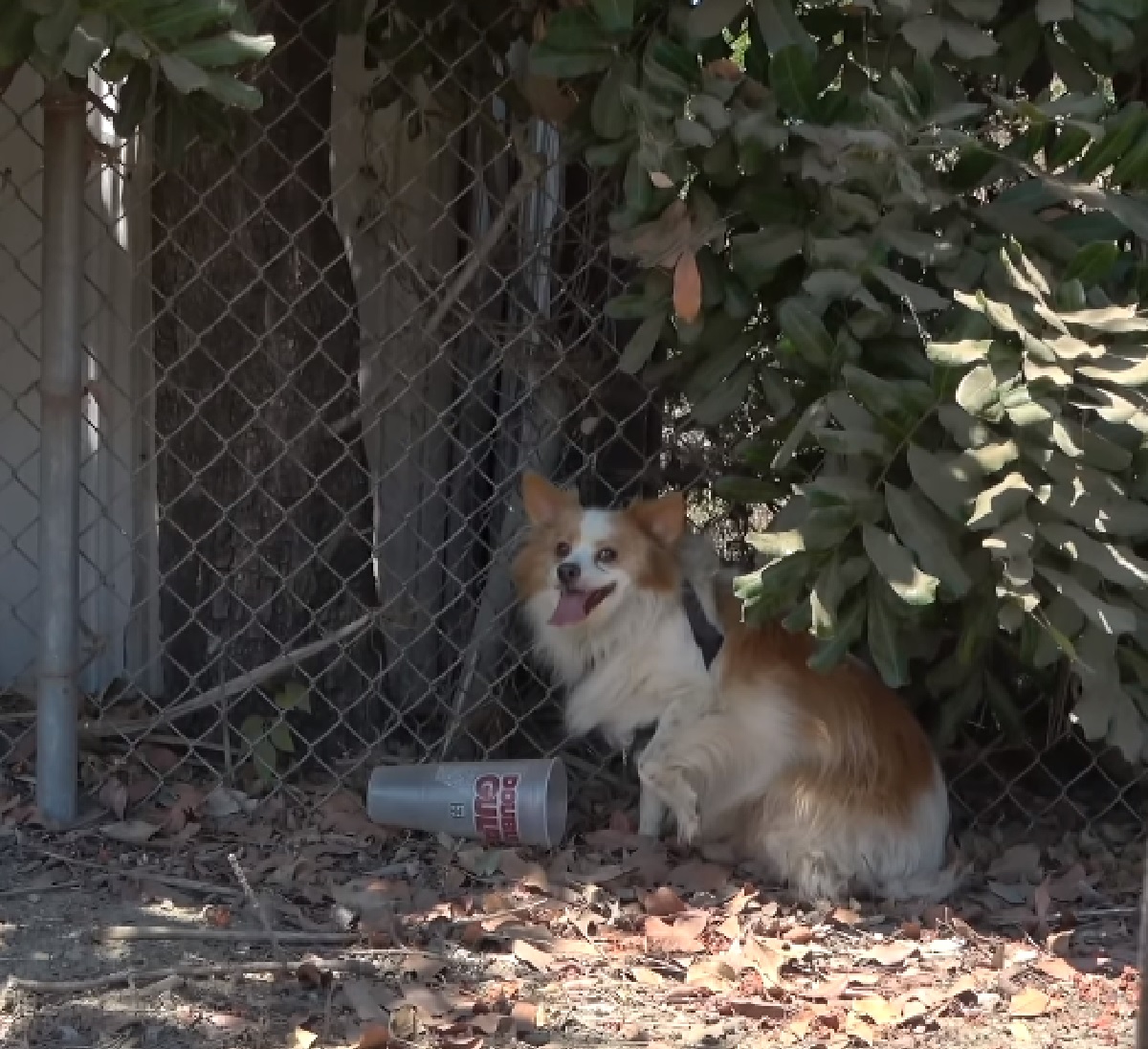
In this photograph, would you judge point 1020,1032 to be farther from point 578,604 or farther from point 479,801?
point 578,604

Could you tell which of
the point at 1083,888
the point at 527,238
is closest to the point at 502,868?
the point at 1083,888

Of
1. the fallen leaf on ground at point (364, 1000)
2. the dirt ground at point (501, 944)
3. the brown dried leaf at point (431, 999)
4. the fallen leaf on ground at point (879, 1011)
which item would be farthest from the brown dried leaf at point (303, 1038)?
the fallen leaf on ground at point (879, 1011)

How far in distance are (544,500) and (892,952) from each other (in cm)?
152

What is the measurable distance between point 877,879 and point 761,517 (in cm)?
103

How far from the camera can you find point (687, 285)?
330 centimetres

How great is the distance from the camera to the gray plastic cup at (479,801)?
12.4 feet

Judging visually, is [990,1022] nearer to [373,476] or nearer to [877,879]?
[877,879]

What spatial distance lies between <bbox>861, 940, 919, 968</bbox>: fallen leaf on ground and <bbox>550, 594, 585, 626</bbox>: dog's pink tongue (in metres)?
1.18

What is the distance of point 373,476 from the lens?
438cm

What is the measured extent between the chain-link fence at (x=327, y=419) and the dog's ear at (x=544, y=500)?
0.26 metres

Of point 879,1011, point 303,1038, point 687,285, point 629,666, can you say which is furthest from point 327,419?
point 879,1011

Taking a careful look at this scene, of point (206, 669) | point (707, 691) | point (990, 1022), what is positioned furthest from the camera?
point (206, 669)

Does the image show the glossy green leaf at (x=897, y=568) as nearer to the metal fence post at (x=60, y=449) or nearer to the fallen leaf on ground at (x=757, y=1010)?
the fallen leaf on ground at (x=757, y=1010)

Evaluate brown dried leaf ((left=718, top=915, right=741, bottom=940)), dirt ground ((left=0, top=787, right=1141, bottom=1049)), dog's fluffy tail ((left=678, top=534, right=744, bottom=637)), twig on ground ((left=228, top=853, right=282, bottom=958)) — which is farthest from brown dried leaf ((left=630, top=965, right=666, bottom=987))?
dog's fluffy tail ((left=678, top=534, right=744, bottom=637))
